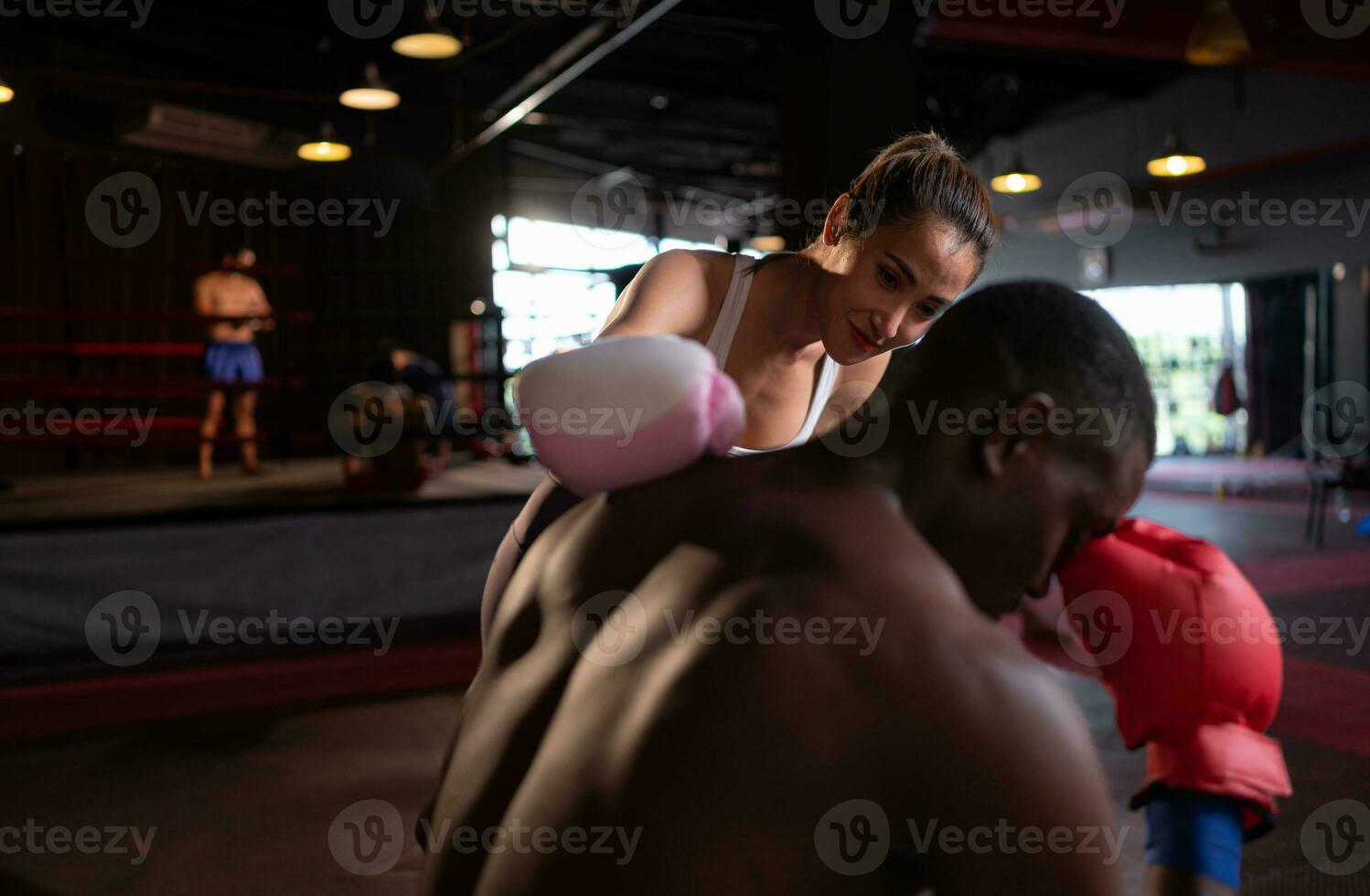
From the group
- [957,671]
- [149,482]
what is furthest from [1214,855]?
[149,482]

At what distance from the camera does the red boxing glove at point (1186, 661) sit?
0.90m

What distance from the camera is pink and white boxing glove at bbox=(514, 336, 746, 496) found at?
71 cm

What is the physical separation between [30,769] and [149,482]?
273cm

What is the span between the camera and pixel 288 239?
8805mm

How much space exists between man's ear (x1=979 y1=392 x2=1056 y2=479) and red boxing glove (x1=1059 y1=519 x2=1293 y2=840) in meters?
0.32

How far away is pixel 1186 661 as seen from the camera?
927mm

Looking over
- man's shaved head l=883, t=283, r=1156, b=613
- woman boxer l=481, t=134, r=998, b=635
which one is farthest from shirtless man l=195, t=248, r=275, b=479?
man's shaved head l=883, t=283, r=1156, b=613

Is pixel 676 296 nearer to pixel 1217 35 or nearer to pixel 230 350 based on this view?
pixel 1217 35

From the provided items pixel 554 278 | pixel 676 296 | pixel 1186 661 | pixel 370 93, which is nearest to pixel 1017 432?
pixel 1186 661

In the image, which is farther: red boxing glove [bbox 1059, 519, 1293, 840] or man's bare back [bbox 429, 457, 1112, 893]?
red boxing glove [bbox 1059, 519, 1293, 840]

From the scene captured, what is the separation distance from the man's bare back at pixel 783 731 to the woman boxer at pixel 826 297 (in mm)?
374

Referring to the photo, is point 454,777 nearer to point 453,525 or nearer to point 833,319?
point 833,319

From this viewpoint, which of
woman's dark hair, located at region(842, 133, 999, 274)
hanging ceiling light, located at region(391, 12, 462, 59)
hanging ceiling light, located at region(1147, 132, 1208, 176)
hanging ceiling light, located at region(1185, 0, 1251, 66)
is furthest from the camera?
hanging ceiling light, located at region(1147, 132, 1208, 176)

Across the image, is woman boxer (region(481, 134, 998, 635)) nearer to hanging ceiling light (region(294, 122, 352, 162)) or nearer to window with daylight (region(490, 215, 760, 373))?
window with daylight (region(490, 215, 760, 373))
